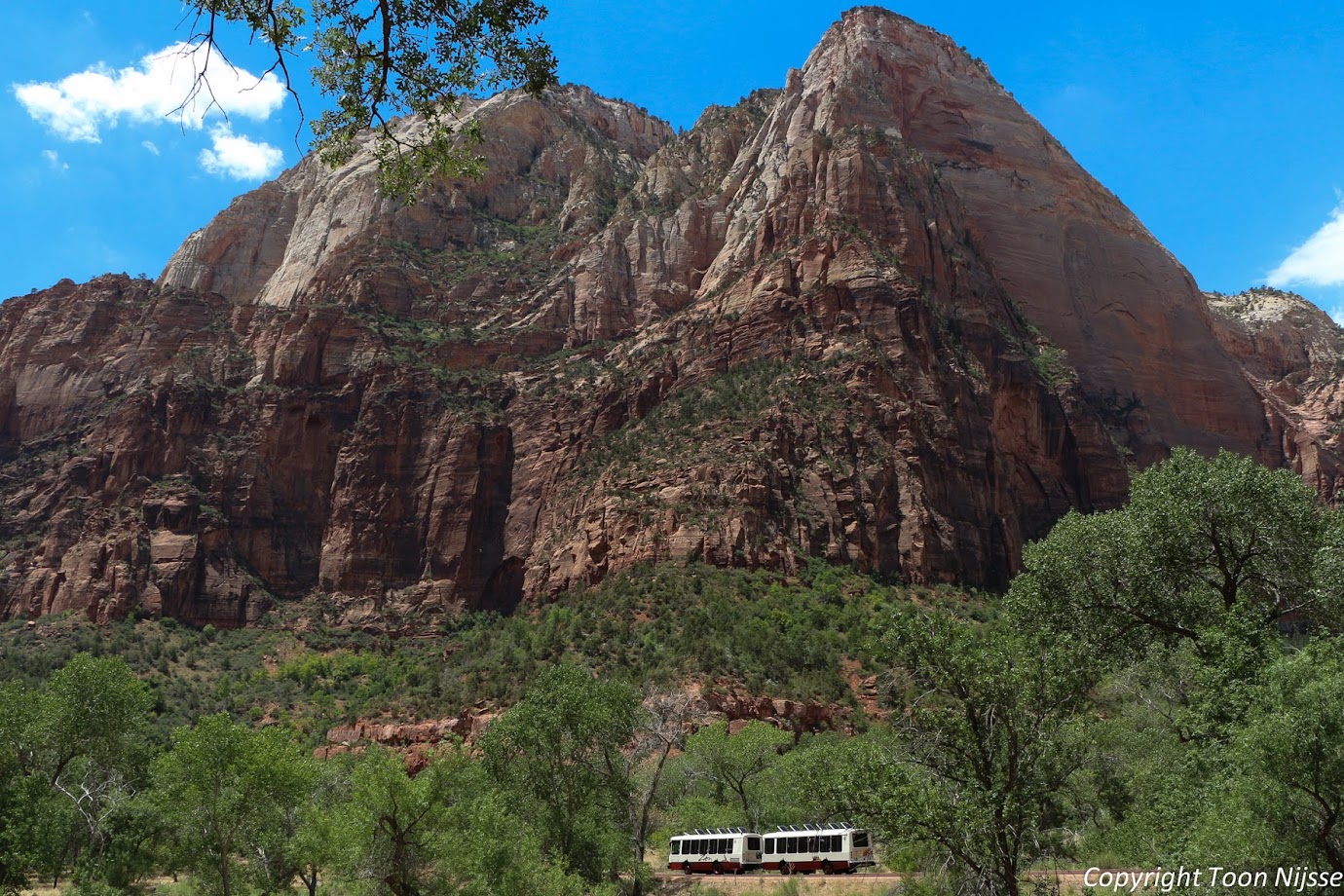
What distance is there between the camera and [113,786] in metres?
36.8

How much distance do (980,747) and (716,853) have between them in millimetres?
18991

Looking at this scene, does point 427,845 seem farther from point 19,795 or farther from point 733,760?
point 733,760

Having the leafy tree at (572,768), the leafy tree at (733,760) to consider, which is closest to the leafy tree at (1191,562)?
the leafy tree at (572,768)

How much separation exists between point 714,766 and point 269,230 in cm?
12498

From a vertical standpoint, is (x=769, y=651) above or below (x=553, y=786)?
above

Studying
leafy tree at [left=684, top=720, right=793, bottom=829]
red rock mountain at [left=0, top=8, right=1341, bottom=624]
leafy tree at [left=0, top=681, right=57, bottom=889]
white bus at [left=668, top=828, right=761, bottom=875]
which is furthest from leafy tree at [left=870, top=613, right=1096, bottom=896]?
red rock mountain at [left=0, top=8, right=1341, bottom=624]

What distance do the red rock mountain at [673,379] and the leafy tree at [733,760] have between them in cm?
2597

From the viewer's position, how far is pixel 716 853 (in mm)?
34312

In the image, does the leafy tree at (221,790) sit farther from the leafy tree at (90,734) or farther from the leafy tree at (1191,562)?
the leafy tree at (1191,562)

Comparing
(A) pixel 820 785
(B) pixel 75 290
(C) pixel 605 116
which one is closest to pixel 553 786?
(A) pixel 820 785

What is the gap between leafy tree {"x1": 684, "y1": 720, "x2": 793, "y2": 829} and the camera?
43000 millimetres

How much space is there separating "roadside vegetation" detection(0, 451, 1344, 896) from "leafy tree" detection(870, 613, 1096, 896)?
2.4 inches

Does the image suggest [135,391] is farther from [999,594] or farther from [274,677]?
[999,594]

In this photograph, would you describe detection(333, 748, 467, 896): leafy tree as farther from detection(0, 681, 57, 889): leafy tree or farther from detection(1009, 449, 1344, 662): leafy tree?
detection(1009, 449, 1344, 662): leafy tree
